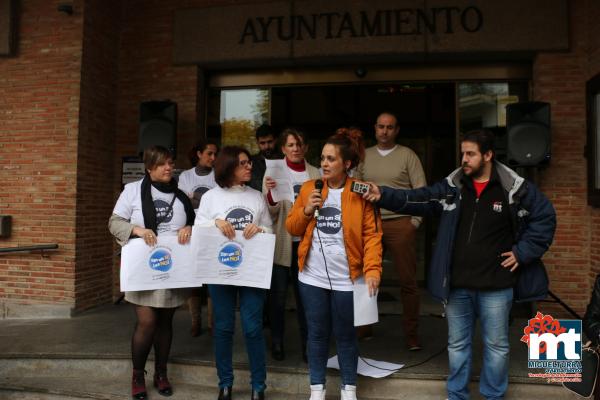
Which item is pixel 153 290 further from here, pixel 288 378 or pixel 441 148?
pixel 441 148

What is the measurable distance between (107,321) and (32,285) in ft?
3.91

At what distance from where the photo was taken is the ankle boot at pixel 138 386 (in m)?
3.58

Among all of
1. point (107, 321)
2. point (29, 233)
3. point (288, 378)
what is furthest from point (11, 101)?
point (288, 378)

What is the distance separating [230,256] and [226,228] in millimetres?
201

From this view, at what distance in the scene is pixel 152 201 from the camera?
3.50m

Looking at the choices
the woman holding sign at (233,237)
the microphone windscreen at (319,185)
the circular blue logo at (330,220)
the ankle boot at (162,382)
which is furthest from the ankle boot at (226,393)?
the microphone windscreen at (319,185)

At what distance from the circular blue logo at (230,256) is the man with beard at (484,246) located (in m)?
0.99

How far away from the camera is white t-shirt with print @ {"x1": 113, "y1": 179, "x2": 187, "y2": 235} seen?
350 centimetres

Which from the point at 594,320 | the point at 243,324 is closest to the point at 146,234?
the point at 243,324

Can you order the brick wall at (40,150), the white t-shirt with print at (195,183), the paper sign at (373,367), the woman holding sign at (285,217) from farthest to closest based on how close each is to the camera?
the brick wall at (40,150), the white t-shirt with print at (195,183), the woman holding sign at (285,217), the paper sign at (373,367)

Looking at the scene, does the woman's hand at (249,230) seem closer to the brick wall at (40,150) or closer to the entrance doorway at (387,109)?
the entrance doorway at (387,109)

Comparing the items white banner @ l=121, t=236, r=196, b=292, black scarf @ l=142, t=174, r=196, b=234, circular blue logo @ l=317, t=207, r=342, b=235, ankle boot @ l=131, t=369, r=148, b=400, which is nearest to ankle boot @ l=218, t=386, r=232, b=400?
ankle boot @ l=131, t=369, r=148, b=400

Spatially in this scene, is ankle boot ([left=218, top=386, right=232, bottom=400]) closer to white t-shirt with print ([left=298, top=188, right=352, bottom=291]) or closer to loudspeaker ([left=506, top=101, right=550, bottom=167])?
white t-shirt with print ([left=298, top=188, right=352, bottom=291])

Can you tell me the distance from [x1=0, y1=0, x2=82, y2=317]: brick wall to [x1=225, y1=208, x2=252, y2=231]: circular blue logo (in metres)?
3.31
